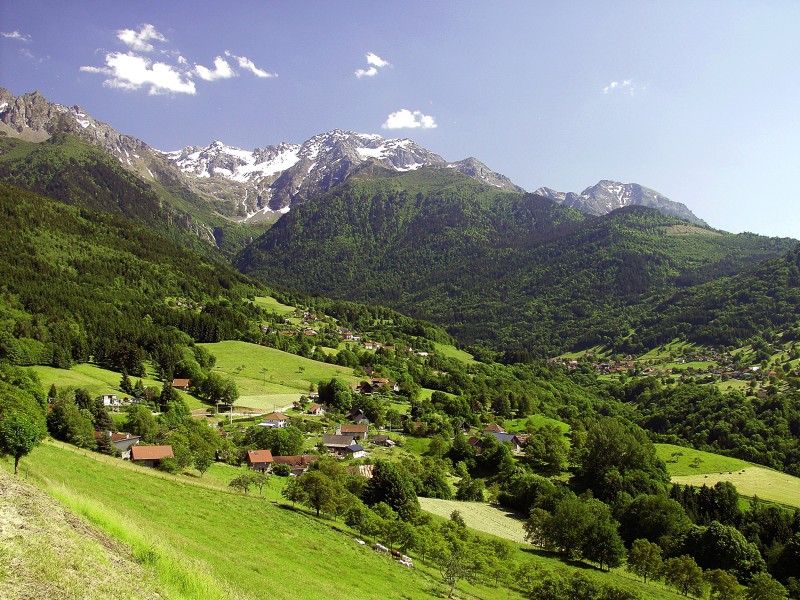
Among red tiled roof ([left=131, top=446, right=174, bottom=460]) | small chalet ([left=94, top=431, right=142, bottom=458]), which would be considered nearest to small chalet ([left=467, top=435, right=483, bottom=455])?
red tiled roof ([left=131, top=446, right=174, bottom=460])

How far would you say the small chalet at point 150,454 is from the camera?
51094 millimetres

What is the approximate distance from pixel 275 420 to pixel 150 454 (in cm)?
A: 3671

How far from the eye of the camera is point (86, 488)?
97.5 ft

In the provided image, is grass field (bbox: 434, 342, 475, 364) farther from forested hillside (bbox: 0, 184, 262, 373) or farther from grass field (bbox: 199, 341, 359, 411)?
forested hillside (bbox: 0, 184, 262, 373)

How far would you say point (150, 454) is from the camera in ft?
171

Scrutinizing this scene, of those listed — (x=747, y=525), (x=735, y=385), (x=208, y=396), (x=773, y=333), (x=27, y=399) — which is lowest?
(x=208, y=396)

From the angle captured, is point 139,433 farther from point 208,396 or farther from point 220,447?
point 208,396

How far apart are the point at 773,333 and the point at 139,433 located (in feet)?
726

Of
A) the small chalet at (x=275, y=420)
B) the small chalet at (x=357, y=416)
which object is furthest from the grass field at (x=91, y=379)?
the small chalet at (x=357, y=416)

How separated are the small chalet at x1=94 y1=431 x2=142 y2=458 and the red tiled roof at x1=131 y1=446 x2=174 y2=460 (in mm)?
4582

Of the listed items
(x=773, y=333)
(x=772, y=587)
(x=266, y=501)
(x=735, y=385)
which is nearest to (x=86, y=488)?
(x=266, y=501)

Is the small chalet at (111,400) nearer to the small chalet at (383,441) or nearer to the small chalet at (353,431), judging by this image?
the small chalet at (353,431)

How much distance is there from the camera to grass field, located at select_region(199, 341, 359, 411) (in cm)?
10450

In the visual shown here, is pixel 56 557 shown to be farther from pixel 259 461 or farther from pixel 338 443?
pixel 338 443
